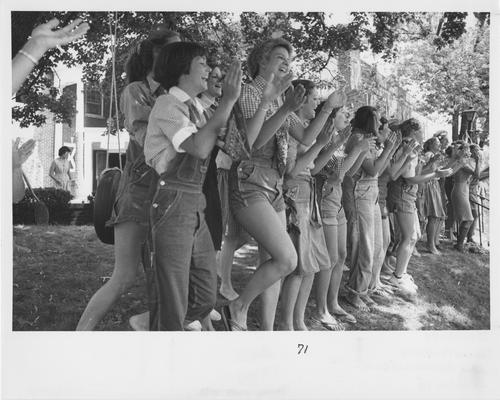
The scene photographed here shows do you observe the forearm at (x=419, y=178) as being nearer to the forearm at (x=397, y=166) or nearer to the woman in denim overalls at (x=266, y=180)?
the forearm at (x=397, y=166)

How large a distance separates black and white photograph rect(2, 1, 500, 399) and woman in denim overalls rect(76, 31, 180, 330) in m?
0.01

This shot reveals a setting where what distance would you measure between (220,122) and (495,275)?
2.44 meters

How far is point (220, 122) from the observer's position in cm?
386

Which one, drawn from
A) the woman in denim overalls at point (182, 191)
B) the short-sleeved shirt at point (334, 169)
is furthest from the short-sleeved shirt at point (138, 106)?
the short-sleeved shirt at point (334, 169)

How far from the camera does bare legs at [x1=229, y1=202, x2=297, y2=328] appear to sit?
4.38m

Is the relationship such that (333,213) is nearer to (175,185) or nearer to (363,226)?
(363,226)

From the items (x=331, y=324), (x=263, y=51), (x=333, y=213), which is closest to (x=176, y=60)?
(x=263, y=51)

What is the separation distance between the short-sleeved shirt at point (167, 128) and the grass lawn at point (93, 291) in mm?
1386

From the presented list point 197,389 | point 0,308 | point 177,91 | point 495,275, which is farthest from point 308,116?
point 0,308

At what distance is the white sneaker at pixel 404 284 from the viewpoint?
6246 mm

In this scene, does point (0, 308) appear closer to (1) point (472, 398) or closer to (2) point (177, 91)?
(2) point (177, 91)

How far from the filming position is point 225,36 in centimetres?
555

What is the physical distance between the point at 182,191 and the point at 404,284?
304cm

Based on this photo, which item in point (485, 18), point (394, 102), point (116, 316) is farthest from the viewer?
point (394, 102)
